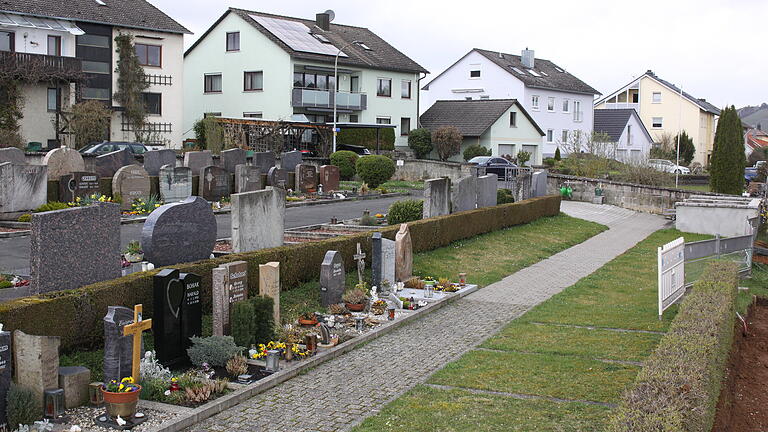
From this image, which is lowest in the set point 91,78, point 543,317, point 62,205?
point 543,317

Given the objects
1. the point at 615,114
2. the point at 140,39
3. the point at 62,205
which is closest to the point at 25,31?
the point at 140,39

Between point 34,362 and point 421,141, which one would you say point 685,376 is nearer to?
point 34,362

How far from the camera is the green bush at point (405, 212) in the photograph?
2108 centimetres

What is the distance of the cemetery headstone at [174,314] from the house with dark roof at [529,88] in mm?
50845

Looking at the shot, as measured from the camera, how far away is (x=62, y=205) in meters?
19.8

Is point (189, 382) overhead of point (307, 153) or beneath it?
beneath

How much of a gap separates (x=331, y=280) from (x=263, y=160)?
1627cm

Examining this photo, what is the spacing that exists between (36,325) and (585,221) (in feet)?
75.3

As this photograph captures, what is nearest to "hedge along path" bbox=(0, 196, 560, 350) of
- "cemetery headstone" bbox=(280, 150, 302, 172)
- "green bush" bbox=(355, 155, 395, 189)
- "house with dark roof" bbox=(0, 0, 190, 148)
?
"green bush" bbox=(355, 155, 395, 189)

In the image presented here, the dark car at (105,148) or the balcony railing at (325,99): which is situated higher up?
the balcony railing at (325,99)

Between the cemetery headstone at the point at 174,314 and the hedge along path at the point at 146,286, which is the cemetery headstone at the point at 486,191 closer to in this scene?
the hedge along path at the point at 146,286

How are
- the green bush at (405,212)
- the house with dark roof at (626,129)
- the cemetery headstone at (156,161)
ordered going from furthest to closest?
the house with dark roof at (626,129) < the cemetery headstone at (156,161) < the green bush at (405,212)

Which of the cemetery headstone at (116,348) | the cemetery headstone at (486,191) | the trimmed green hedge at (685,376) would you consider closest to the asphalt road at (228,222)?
the cemetery headstone at (486,191)

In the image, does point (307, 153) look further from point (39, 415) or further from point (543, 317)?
point (39, 415)
